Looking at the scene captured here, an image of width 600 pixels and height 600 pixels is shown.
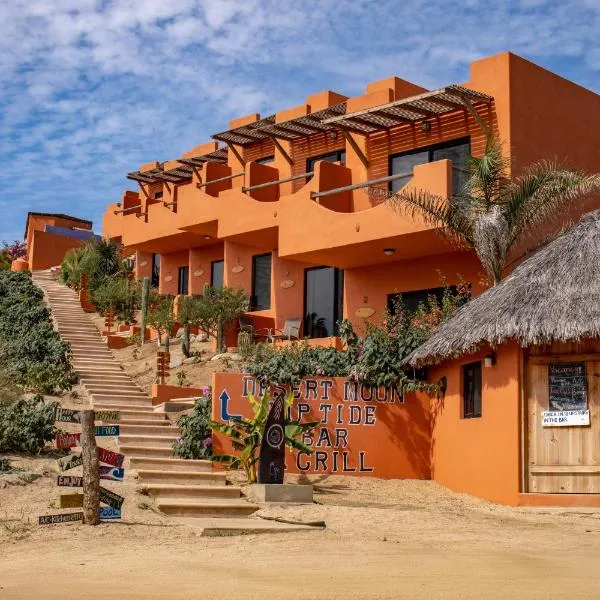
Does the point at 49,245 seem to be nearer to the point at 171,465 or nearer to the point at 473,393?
the point at 171,465

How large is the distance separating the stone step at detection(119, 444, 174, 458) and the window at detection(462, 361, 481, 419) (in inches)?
200

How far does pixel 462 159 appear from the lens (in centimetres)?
2086

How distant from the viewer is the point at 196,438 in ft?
54.0

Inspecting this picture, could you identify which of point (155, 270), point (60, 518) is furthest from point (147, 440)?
point (155, 270)

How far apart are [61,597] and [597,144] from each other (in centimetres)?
1735

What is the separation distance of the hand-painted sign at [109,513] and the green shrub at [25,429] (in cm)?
315

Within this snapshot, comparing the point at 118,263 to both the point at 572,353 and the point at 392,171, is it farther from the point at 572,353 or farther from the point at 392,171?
the point at 572,353

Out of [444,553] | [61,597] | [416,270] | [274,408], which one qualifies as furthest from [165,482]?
[416,270]

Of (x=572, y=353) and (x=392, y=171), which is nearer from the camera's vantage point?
(x=572, y=353)

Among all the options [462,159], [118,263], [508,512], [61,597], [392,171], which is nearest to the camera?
[61,597]

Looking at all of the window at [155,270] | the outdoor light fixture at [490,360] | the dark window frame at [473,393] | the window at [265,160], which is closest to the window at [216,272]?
the window at [265,160]

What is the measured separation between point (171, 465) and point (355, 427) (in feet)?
11.1

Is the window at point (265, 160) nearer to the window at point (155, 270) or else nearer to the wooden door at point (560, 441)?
the window at point (155, 270)

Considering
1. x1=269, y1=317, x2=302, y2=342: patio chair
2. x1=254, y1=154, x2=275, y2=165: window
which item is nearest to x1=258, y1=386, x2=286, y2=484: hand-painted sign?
x1=269, y1=317, x2=302, y2=342: patio chair
